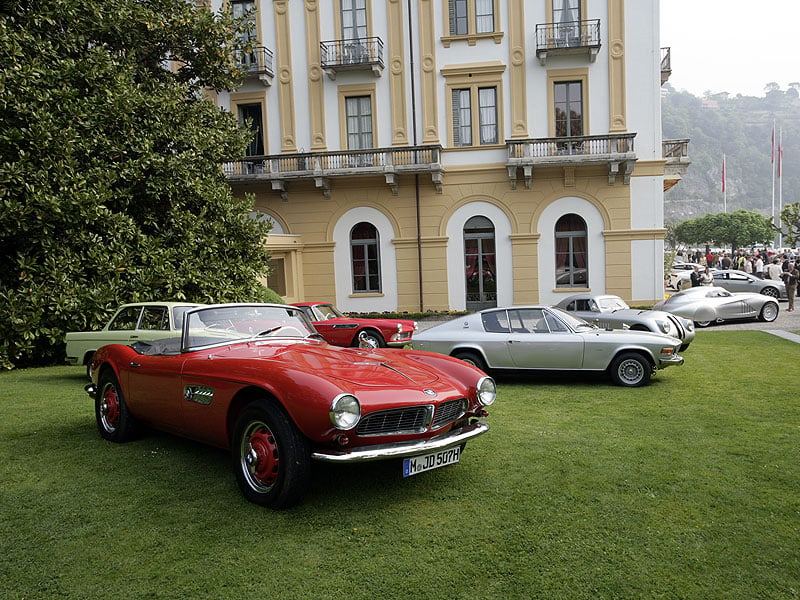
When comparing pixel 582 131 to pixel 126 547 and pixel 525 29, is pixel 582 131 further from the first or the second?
pixel 126 547

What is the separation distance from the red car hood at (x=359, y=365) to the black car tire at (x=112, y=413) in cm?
198

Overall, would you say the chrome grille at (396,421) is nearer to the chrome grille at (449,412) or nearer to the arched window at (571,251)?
the chrome grille at (449,412)

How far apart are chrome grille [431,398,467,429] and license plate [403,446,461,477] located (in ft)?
0.67

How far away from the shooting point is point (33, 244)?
485 inches

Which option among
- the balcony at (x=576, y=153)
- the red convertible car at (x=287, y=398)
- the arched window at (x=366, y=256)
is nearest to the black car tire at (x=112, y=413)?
the red convertible car at (x=287, y=398)

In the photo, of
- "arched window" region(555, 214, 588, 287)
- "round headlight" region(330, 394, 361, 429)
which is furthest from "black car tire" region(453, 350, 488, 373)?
"arched window" region(555, 214, 588, 287)

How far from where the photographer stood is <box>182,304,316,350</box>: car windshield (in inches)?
213

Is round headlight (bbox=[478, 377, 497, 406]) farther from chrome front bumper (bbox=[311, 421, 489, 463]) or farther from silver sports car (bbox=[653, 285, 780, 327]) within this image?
silver sports car (bbox=[653, 285, 780, 327])

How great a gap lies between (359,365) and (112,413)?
9.93 ft

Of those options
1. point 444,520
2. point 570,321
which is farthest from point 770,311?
point 444,520

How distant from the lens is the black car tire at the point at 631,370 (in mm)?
8930

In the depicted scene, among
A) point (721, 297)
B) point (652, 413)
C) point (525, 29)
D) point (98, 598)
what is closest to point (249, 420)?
point (98, 598)

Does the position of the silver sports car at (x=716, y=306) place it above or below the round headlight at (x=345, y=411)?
below

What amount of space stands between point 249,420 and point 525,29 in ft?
71.3
